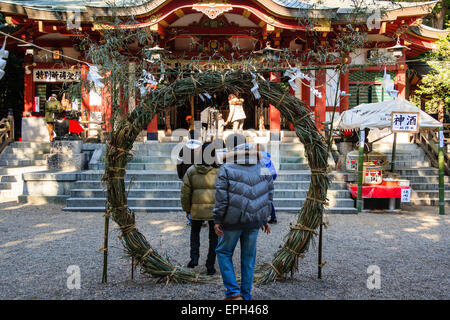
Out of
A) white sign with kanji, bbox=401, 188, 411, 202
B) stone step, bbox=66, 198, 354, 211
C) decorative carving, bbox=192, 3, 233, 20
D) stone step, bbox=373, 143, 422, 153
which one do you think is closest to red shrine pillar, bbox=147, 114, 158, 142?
decorative carving, bbox=192, 3, 233, 20

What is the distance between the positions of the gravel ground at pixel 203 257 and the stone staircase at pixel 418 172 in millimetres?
1670

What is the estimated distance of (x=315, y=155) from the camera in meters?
4.40

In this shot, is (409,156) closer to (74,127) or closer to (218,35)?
(218,35)

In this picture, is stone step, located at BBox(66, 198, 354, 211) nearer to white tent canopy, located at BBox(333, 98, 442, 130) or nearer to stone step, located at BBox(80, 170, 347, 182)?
stone step, located at BBox(80, 170, 347, 182)

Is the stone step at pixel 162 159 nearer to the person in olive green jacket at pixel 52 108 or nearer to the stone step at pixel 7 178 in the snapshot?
the stone step at pixel 7 178

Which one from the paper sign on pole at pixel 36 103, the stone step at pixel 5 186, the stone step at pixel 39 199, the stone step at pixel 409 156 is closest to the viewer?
the stone step at pixel 39 199

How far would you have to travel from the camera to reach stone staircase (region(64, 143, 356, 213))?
8789mm

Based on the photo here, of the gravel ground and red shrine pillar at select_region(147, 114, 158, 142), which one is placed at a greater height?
red shrine pillar at select_region(147, 114, 158, 142)

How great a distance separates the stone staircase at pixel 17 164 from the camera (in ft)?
32.9

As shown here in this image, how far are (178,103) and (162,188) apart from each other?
17.1 ft

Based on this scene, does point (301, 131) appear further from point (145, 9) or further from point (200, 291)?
point (145, 9)

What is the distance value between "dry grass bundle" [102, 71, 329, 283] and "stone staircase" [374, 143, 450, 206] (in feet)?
22.8

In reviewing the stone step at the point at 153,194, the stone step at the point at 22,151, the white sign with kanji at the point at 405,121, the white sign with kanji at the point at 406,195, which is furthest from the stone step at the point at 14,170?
the white sign with kanji at the point at 406,195

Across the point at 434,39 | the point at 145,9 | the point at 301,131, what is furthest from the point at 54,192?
the point at 434,39
